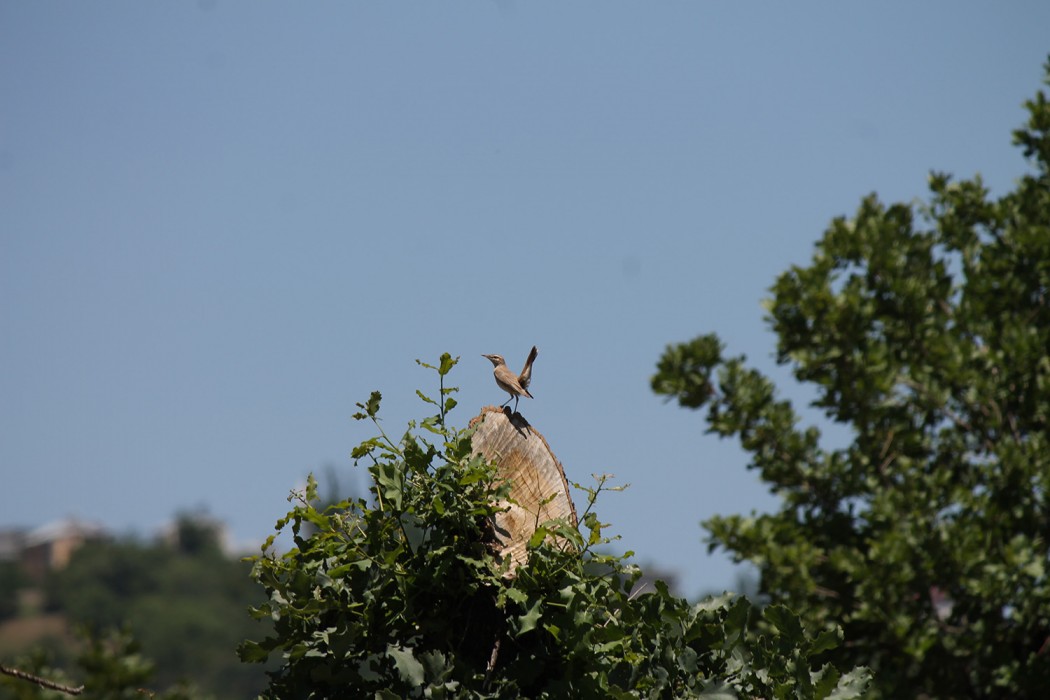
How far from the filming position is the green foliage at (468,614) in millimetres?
3938

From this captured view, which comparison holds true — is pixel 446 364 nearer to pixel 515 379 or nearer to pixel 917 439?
pixel 515 379

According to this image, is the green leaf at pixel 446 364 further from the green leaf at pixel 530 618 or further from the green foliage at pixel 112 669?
the green foliage at pixel 112 669

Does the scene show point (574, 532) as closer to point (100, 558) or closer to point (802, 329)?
point (802, 329)

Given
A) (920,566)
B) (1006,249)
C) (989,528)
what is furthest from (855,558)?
(1006,249)

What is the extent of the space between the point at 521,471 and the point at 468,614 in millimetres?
595

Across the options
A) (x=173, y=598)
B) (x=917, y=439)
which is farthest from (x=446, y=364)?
(x=173, y=598)

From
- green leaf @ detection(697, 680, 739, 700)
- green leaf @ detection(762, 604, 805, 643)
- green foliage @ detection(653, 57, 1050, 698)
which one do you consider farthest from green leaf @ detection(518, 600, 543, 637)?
green foliage @ detection(653, 57, 1050, 698)

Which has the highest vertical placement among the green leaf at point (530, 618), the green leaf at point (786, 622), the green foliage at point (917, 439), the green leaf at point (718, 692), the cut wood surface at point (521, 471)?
the green foliage at point (917, 439)

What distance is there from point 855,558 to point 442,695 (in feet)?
21.6

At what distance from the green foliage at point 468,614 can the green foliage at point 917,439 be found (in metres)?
5.49

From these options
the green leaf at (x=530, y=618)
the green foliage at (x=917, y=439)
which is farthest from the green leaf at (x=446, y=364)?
the green foliage at (x=917, y=439)

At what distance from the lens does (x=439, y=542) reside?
3.99 metres

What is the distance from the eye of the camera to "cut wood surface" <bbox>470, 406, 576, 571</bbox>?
13.9 feet

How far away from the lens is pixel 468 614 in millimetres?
4078
